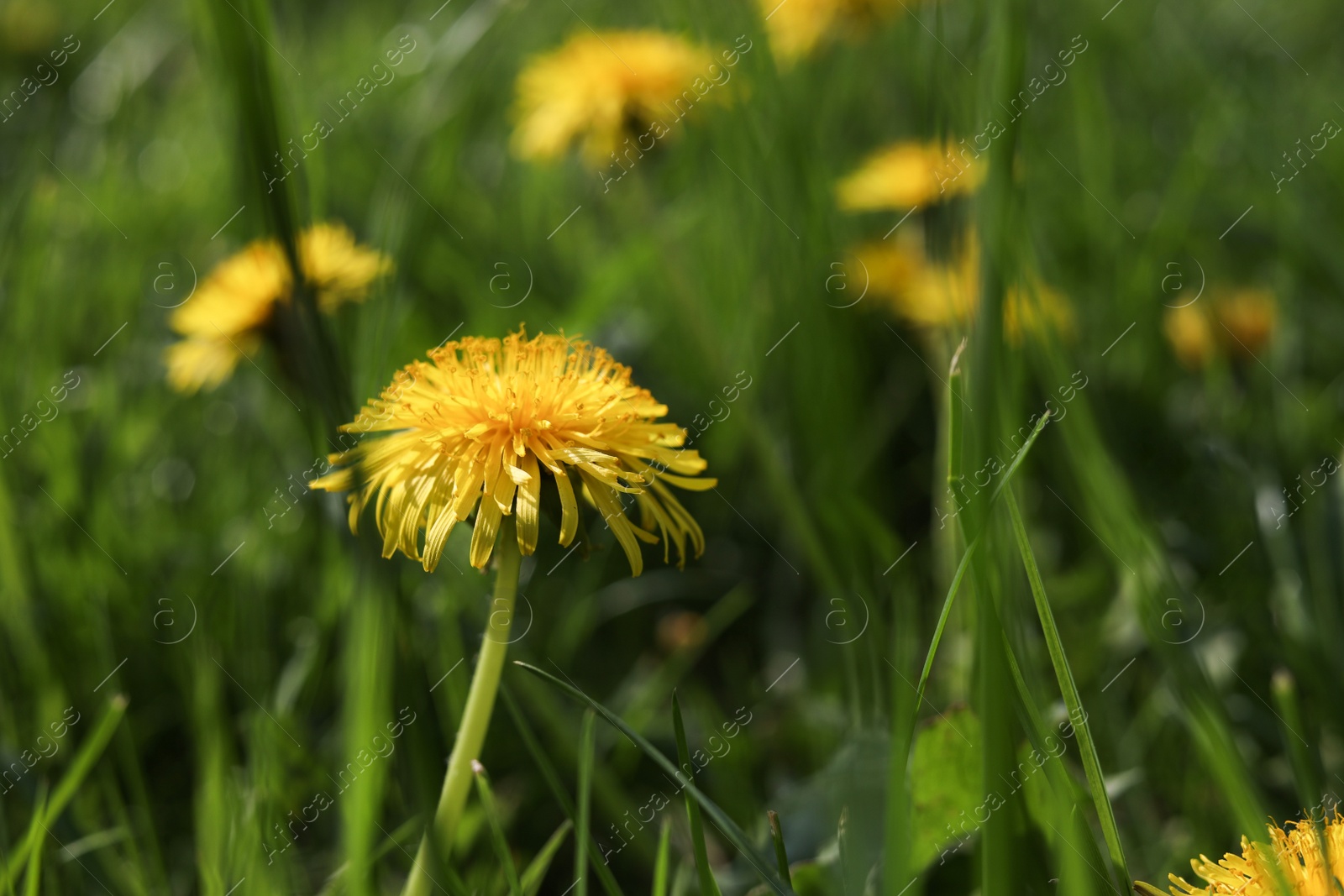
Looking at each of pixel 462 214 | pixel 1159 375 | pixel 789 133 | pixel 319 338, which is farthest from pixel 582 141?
pixel 319 338

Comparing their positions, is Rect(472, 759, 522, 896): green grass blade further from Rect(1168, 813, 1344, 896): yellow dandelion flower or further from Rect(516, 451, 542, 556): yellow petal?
Rect(1168, 813, 1344, 896): yellow dandelion flower

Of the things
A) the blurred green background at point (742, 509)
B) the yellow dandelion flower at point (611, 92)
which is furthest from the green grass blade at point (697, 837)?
the yellow dandelion flower at point (611, 92)

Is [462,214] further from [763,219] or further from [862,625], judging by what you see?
[862,625]

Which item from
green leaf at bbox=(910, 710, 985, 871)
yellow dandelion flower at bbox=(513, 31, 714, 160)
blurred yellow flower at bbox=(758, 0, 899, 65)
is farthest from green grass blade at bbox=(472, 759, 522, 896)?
blurred yellow flower at bbox=(758, 0, 899, 65)

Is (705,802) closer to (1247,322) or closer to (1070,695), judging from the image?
(1070,695)

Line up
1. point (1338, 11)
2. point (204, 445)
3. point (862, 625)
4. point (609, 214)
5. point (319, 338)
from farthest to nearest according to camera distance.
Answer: point (1338, 11), point (609, 214), point (204, 445), point (862, 625), point (319, 338)

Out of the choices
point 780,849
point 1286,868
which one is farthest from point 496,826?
point 1286,868

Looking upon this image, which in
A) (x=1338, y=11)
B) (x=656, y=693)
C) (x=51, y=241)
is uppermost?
(x=51, y=241)
